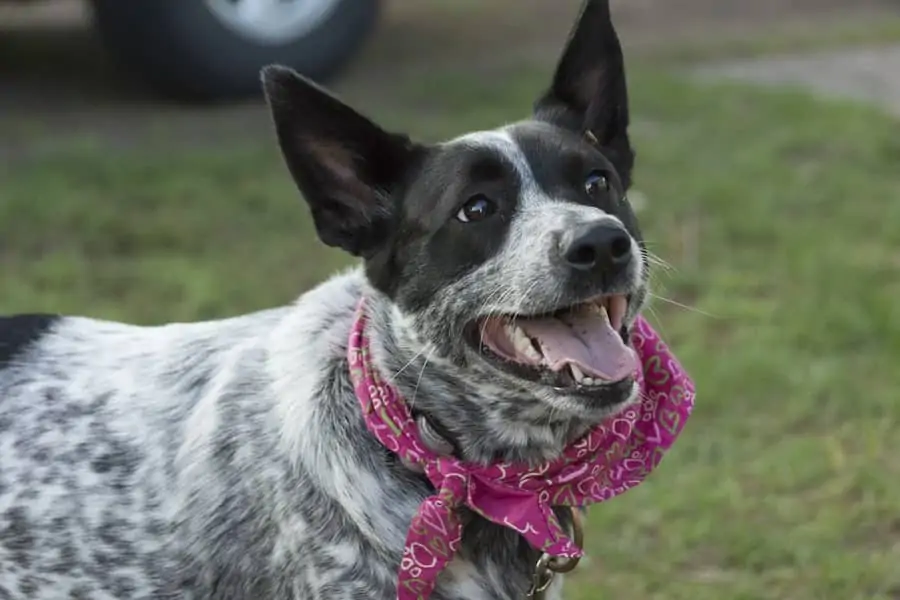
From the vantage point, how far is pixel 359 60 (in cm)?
729

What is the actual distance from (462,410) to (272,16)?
431 cm

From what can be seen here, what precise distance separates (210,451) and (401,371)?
43cm

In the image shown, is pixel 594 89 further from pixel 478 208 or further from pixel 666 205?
pixel 666 205

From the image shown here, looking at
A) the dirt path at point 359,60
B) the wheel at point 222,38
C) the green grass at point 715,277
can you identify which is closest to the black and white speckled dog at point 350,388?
the green grass at point 715,277

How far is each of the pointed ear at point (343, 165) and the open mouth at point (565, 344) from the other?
327 mm

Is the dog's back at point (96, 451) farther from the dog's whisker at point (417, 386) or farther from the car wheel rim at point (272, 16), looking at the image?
the car wheel rim at point (272, 16)

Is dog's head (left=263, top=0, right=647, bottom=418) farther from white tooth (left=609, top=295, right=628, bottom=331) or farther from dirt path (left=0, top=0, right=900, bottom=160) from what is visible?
dirt path (left=0, top=0, right=900, bottom=160)

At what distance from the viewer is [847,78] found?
22.6 feet

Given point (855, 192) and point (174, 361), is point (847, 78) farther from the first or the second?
point (174, 361)

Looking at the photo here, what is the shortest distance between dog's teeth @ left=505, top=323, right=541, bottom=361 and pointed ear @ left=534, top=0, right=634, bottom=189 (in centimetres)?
53

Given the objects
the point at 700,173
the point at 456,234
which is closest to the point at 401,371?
the point at 456,234

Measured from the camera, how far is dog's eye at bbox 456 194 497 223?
2428 millimetres

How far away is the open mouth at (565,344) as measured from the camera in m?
2.28

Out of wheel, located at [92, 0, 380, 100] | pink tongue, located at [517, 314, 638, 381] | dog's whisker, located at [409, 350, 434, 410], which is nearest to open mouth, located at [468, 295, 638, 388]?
pink tongue, located at [517, 314, 638, 381]
